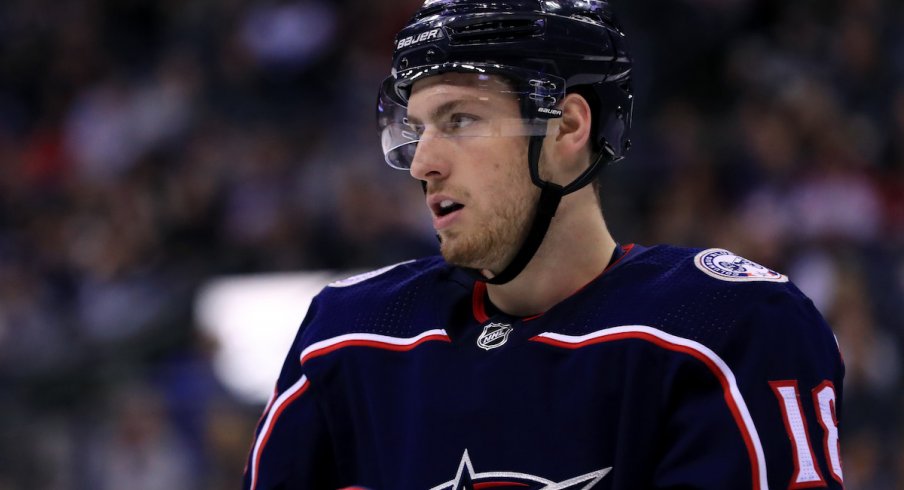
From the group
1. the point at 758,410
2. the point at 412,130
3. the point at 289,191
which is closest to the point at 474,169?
the point at 412,130

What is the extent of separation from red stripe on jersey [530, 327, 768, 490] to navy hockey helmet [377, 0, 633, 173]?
333mm

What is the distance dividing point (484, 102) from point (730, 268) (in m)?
0.44

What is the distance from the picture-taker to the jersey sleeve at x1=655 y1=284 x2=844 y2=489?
165 cm

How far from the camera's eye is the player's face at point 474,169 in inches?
74.2

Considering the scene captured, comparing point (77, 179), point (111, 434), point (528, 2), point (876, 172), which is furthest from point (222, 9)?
point (528, 2)

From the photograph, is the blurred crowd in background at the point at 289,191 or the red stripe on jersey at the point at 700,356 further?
the blurred crowd in background at the point at 289,191

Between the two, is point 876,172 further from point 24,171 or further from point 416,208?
point 24,171

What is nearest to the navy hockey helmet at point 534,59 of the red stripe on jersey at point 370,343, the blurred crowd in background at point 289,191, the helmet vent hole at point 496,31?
the helmet vent hole at point 496,31

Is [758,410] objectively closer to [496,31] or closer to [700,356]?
[700,356]

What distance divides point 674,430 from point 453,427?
0.32m

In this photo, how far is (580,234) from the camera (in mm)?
1968

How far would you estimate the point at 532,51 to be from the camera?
6.16ft

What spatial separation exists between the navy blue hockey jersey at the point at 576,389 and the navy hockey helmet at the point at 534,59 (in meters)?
0.15

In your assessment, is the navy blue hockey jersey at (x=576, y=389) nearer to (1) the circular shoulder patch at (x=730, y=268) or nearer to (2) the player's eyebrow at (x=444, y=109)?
(1) the circular shoulder patch at (x=730, y=268)
